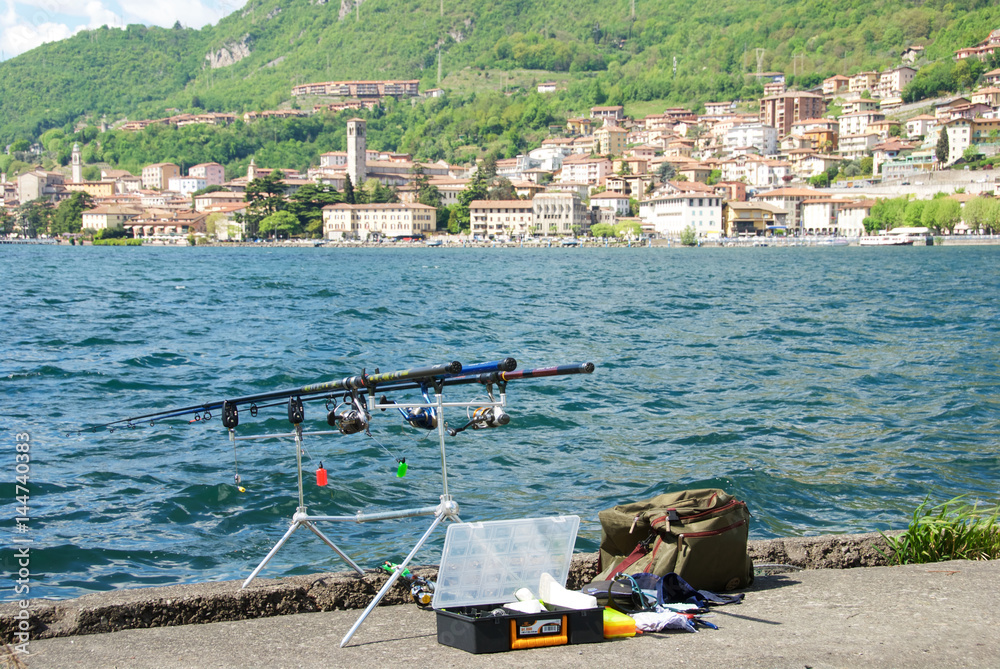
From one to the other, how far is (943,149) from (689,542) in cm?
13069

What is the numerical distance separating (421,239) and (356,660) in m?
120

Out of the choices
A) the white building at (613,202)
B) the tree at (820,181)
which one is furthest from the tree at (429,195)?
the tree at (820,181)

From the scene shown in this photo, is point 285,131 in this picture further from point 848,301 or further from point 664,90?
point 848,301


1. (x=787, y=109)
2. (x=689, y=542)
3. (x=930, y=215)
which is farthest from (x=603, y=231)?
(x=689, y=542)

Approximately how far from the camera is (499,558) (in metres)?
3.61

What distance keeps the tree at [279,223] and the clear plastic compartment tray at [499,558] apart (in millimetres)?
121156

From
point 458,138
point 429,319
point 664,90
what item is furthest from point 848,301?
point 664,90

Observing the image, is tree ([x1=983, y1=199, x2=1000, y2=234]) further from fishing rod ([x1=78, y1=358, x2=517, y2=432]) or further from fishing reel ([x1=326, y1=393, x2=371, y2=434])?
fishing reel ([x1=326, y1=393, x2=371, y2=434])

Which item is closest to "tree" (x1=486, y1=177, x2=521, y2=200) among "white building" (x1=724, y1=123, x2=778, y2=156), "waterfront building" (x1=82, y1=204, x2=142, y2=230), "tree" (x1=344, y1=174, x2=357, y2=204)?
"tree" (x1=344, y1=174, x2=357, y2=204)

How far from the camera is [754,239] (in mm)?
110750

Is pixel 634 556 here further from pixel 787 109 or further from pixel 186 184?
pixel 186 184

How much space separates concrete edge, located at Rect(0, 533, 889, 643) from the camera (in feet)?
12.2

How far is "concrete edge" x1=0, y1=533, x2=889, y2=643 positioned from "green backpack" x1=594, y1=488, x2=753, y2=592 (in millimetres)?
223

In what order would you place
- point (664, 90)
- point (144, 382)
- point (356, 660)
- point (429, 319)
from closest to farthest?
point (356, 660) < point (144, 382) < point (429, 319) < point (664, 90)
